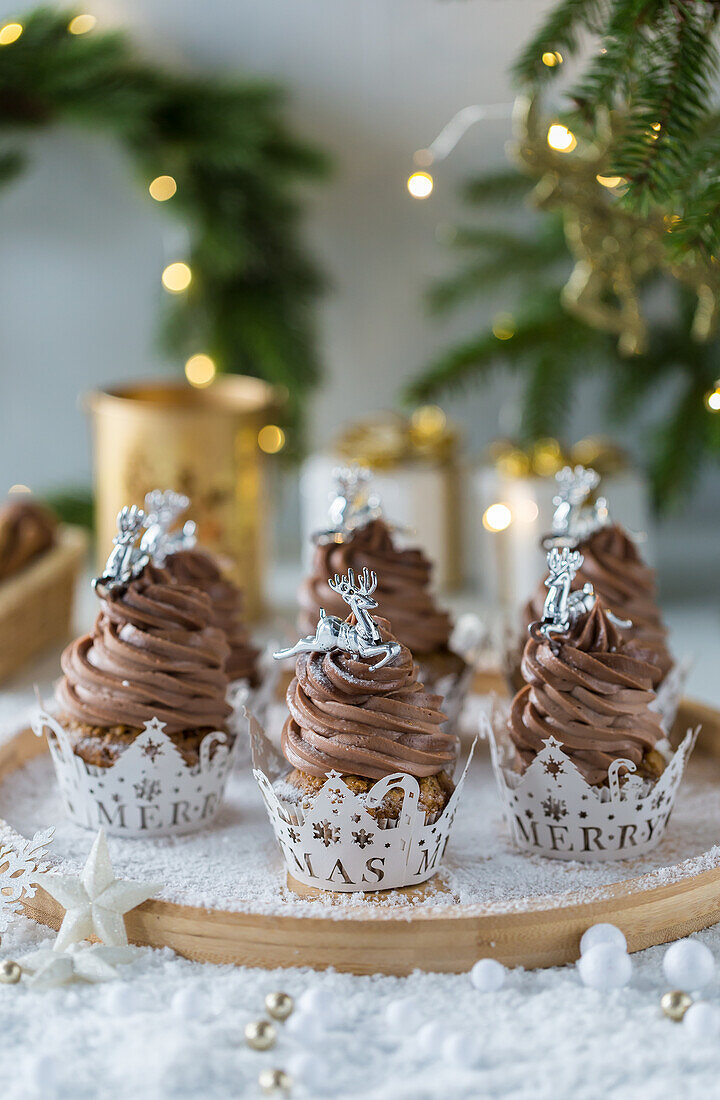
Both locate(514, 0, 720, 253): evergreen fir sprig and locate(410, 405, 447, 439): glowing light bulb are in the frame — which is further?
locate(410, 405, 447, 439): glowing light bulb

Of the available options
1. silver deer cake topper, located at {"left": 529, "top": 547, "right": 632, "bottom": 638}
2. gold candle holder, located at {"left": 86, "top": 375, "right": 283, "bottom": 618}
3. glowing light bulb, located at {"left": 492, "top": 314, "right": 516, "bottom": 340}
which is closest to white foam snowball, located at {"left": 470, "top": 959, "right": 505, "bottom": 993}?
silver deer cake topper, located at {"left": 529, "top": 547, "right": 632, "bottom": 638}

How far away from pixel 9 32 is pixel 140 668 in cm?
162

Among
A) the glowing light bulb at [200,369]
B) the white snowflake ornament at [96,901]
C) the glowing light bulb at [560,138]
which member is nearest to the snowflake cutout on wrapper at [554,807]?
the white snowflake ornament at [96,901]

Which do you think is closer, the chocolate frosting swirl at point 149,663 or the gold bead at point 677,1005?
the gold bead at point 677,1005

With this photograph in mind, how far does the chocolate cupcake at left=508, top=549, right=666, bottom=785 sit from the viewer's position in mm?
1449

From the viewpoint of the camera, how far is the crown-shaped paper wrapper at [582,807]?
1.44 meters

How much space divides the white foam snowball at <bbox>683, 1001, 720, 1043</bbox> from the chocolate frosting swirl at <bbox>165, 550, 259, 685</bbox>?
81cm

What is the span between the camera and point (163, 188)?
2771 mm

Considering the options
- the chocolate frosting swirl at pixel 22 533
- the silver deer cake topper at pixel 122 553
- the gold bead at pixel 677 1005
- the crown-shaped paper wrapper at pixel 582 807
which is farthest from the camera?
the chocolate frosting swirl at pixel 22 533

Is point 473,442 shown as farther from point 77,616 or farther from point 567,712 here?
point 567,712

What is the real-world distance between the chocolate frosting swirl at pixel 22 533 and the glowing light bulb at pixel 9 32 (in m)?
0.94

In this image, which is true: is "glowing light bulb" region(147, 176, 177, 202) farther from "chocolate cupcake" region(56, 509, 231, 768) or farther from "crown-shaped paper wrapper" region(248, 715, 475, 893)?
"crown-shaped paper wrapper" region(248, 715, 475, 893)

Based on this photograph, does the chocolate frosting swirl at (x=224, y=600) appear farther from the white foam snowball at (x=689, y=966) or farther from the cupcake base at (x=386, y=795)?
the white foam snowball at (x=689, y=966)

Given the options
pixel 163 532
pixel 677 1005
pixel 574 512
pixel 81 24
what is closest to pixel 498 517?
pixel 574 512
